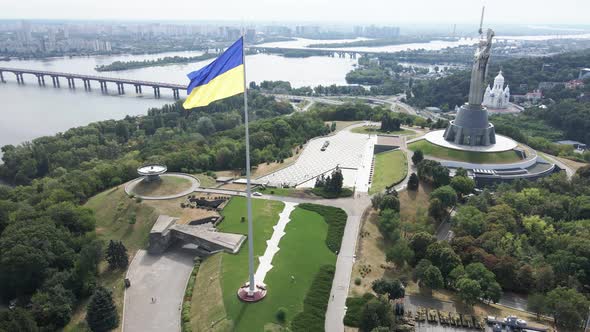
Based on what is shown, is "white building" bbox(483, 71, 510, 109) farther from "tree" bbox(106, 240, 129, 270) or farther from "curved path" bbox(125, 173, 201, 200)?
"tree" bbox(106, 240, 129, 270)

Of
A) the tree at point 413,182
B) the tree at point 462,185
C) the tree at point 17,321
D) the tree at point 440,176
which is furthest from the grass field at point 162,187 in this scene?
the tree at point 462,185

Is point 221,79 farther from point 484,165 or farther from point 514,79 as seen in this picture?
point 514,79

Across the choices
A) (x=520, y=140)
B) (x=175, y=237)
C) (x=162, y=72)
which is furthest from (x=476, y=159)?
(x=162, y=72)

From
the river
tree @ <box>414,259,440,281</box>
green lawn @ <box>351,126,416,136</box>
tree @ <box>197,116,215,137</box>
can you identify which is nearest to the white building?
green lawn @ <box>351,126,416,136</box>

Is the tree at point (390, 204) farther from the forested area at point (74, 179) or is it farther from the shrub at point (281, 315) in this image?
the forested area at point (74, 179)

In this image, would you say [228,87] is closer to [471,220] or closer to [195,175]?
[471,220]

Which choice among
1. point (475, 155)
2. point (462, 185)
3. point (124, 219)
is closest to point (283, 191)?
point (124, 219)
